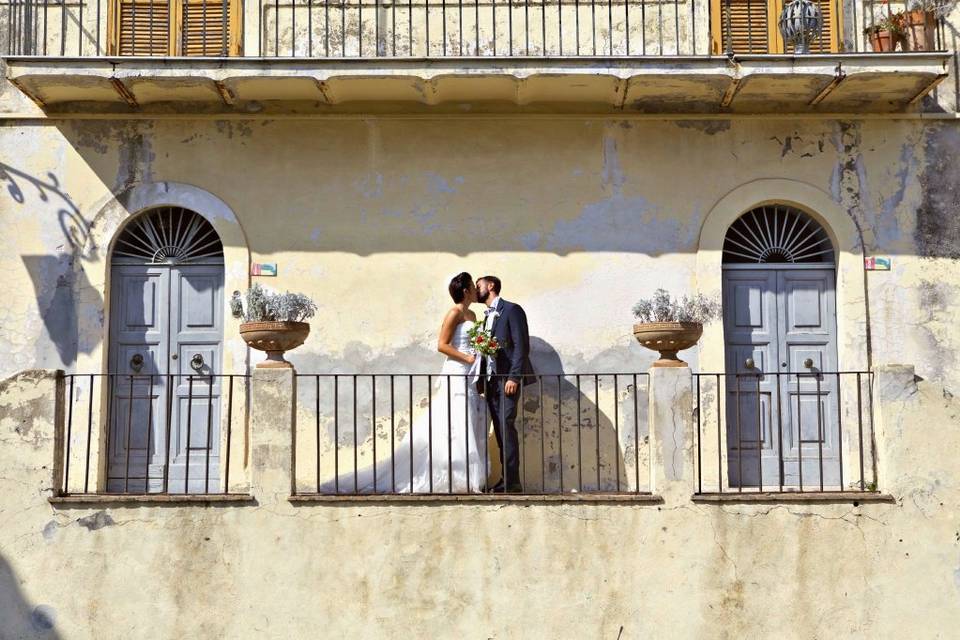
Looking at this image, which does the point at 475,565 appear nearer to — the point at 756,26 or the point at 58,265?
the point at 58,265

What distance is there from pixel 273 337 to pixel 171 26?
3688mm

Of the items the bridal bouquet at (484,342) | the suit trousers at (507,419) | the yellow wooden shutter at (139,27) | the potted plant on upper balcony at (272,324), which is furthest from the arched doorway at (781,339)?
the yellow wooden shutter at (139,27)

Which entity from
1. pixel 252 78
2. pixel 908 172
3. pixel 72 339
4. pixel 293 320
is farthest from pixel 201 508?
pixel 908 172

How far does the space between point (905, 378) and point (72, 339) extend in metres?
6.82

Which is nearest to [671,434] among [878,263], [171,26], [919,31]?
[878,263]

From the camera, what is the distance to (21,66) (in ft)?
33.6

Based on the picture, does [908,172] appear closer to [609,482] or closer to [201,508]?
[609,482]

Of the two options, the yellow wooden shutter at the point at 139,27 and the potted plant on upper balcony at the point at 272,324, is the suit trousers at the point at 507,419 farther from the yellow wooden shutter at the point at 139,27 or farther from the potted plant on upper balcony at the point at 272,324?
the yellow wooden shutter at the point at 139,27

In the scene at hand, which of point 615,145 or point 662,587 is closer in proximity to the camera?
point 662,587

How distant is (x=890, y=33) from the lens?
10719 mm

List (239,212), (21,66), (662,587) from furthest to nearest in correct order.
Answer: (239,212) → (21,66) → (662,587)

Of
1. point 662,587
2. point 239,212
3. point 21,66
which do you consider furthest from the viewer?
point 239,212

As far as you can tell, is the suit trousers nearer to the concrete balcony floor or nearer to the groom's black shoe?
the groom's black shoe

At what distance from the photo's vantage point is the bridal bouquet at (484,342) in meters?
9.90
